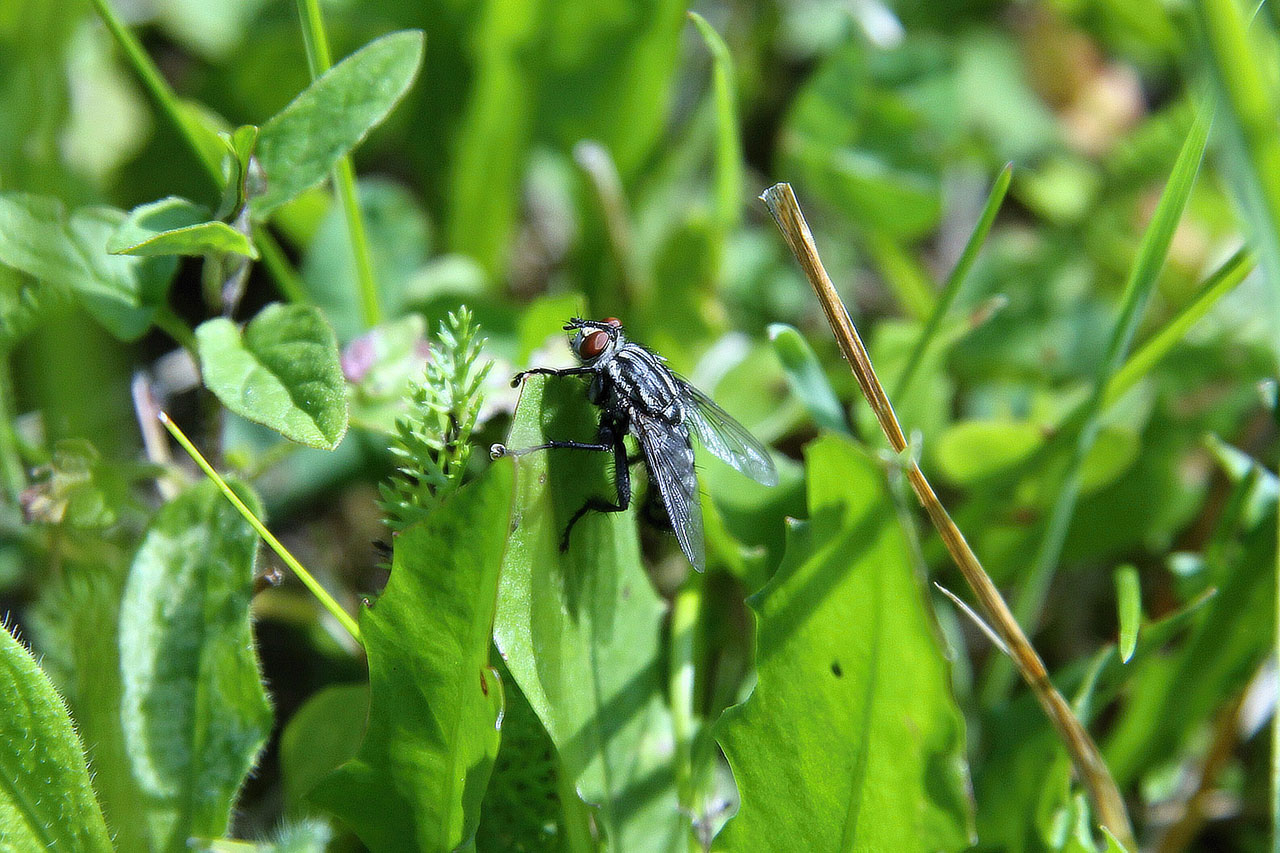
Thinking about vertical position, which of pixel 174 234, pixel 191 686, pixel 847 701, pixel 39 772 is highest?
pixel 174 234

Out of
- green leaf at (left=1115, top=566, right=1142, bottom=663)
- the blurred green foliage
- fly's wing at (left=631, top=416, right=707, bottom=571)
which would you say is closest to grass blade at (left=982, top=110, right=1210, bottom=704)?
the blurred green foliage

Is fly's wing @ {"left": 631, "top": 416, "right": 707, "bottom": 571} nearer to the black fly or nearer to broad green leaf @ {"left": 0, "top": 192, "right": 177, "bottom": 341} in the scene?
the black fly

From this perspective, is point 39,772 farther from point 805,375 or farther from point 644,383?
point 805,375

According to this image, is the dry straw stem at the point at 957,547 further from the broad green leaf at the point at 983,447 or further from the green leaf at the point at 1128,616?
the broad green leaf at the point at 983,447

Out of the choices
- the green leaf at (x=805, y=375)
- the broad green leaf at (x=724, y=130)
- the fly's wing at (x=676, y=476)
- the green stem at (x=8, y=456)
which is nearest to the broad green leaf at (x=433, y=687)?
the fly's wing at (x=676, y=476)

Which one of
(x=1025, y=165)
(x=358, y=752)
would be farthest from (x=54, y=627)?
(x=1025, y=165)

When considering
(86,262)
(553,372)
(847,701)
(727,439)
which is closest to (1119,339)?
(727,439)
